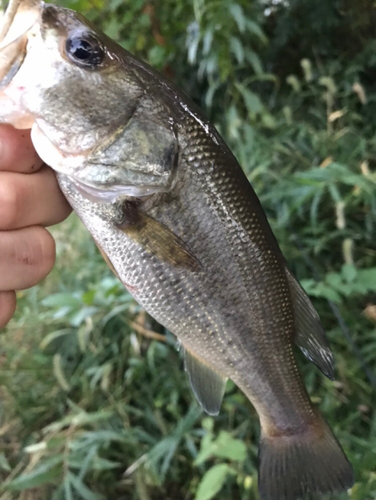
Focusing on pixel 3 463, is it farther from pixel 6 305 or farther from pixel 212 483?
pixel 6 305

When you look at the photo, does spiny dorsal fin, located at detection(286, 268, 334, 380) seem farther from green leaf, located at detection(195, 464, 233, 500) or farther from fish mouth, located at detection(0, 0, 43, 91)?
fish mouth, located at detection(0, 0, 43, 91)

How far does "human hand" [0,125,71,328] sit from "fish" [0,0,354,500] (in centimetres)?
3

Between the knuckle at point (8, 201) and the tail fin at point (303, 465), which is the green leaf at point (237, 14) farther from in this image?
the tail fin at point (303, 465)

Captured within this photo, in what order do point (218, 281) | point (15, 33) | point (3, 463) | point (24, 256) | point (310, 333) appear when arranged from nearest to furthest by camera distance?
point (15, 33)
point (24, 256)
point (218, 281)
point (310, 333)
point (3, 463)

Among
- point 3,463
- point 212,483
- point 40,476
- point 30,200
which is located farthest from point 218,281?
Answer: point 3,463

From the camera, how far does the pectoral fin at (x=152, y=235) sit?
70 cm

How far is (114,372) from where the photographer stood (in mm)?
1626

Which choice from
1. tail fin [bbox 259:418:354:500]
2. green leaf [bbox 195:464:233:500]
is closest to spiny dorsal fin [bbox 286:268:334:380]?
tail fin [bbox 259:418:354:500]

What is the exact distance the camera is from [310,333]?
0.90 meters

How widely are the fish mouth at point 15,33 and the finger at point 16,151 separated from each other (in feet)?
0.25

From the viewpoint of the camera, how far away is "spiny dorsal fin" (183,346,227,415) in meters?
0.91

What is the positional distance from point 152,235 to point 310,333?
451 mm

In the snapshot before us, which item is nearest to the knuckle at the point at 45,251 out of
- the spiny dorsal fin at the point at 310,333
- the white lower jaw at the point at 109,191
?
the white lower jaw at the point at 109,191

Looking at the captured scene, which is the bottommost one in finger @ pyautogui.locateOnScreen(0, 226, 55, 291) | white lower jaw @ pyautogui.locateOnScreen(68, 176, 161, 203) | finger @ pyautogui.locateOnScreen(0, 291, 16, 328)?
finger @ pyautogui.locateOnScreen(0, 291, 16, 328)
